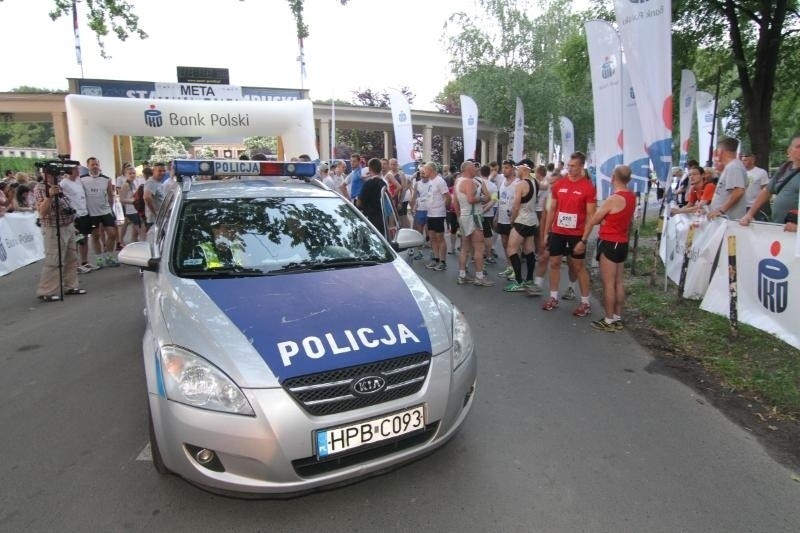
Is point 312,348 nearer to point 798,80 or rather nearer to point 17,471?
point 17,471

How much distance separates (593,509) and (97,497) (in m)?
2.68

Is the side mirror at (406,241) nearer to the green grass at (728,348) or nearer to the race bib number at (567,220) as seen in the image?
the race bib number at (567,220)

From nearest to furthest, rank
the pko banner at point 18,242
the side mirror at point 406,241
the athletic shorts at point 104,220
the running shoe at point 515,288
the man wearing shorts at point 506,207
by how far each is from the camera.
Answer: the side mirror at point 406,241, the running shoe at point 515,288, the man wearing shorts at point 506,207, the pko banner at point 18,242, the athletic shorts at point 104,220

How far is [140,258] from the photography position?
348 centimetres

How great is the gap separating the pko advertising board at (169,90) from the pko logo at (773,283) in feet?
47.5

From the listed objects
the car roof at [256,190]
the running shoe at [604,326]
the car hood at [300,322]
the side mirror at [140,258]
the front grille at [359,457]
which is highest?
the car roof at [256,190]

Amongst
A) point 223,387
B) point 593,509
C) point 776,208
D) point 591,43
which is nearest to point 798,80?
point 591,43

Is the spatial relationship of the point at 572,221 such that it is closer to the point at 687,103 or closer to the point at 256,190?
the point at 256,190

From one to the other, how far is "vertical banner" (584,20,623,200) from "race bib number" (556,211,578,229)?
2.84m

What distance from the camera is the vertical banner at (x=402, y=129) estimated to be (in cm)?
1450

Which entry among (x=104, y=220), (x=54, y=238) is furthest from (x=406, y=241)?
(x=104, y=220)

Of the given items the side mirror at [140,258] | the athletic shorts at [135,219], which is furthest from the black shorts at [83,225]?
the side mirror at [140,258]

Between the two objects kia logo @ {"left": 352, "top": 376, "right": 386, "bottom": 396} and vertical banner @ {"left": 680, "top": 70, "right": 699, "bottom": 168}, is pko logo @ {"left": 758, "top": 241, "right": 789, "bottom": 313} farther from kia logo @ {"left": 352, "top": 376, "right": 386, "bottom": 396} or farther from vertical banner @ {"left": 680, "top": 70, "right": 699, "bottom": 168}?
vertical banner @ {"left": 680, "top": 70, "right": 699, "bottom": 168}

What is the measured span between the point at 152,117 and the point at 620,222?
13.3m
